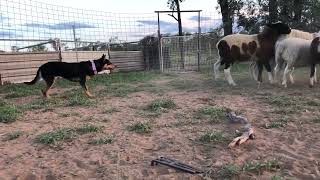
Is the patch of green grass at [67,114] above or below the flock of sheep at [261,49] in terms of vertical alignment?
below

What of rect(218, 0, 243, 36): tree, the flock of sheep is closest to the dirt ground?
the flock of sheep

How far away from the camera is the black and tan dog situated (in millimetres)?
9609

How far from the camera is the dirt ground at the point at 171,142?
4406 millimetres

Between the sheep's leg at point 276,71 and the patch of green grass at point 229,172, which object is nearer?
the patch of green grass at point 229,172

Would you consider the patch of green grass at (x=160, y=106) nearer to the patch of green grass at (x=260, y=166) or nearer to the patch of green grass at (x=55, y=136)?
the patch of green grass at (x=55, y=136)

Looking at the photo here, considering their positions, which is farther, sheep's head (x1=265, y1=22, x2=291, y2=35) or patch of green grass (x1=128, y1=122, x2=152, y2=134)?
sheep's head (x1=265, y1=22, x2=291, y2=35)

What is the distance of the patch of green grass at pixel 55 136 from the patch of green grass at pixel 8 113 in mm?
1312

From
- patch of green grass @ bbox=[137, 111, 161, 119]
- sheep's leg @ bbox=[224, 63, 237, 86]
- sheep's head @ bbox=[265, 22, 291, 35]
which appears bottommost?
patch of green grass @ bbox=[137, 111, 161, 119]

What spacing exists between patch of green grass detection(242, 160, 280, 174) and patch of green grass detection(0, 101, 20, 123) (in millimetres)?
4179

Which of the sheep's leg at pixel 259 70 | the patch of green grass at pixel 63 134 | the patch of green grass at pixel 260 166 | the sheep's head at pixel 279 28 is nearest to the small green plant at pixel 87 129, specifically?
the patch of green grass at pixel 63 134

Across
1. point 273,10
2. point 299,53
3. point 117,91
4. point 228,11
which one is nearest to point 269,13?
point 273,10

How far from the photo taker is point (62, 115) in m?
7.20

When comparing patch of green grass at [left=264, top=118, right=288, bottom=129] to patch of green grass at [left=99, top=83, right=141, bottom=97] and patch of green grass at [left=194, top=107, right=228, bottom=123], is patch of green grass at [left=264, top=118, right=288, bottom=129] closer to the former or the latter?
patch of green grass at [left=194, top=107, right=228, bottom=123]

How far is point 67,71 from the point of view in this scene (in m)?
9.72
